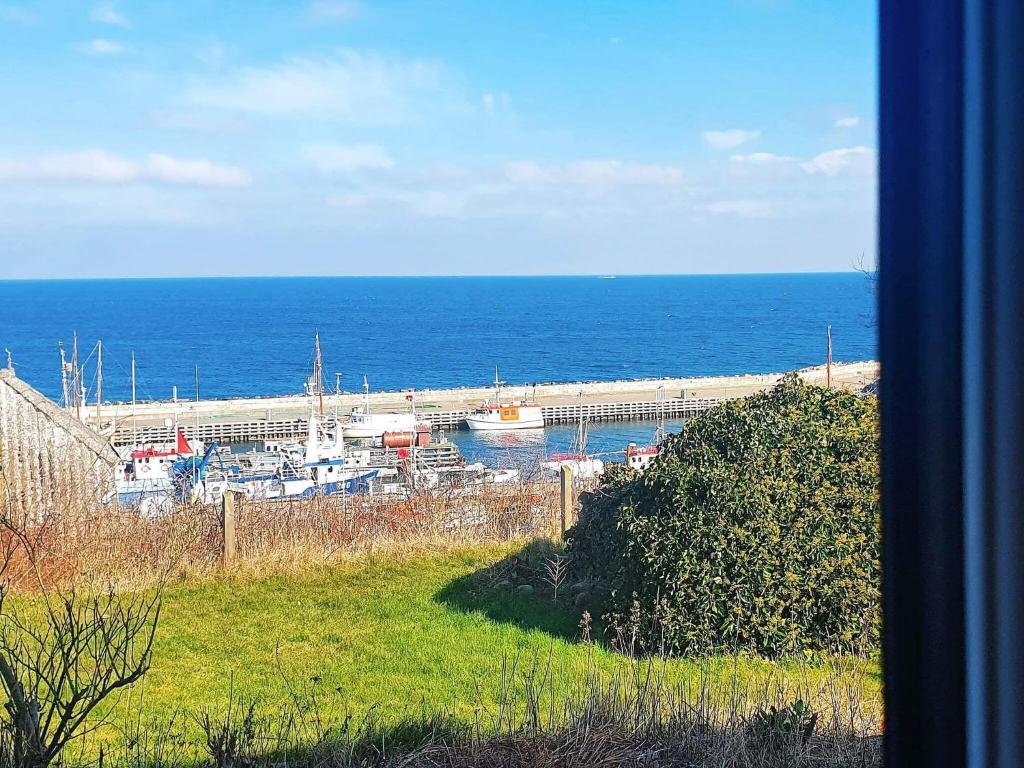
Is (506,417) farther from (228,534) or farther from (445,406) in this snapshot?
(228,534)

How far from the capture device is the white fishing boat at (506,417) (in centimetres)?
3850

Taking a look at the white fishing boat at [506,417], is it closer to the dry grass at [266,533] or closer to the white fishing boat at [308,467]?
the white fishing boat at [308,467]

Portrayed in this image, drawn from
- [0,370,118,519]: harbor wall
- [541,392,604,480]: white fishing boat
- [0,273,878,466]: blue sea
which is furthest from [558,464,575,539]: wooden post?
[0,273,878,466]: blue sea

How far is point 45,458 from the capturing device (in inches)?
322

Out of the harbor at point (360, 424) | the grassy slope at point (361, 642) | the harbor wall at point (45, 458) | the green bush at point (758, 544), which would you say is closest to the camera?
the grassy slope at point (361, 642)

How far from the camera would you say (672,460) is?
220 inches

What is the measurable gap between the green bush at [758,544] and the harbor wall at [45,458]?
497cm

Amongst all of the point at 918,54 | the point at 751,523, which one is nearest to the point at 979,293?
the point at 918,54

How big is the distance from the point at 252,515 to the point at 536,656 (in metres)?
4.09

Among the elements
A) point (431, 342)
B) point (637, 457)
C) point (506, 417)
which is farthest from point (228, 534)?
point (431, 342)

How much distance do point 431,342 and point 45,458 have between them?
246 ft

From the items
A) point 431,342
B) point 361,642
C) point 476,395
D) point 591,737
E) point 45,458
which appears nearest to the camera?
point 591,737

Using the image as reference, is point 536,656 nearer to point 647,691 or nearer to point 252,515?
point 647,691

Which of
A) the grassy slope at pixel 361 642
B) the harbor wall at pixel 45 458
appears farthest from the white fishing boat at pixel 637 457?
the harbor wall at pixel 45 458
